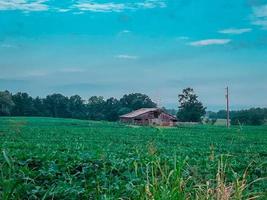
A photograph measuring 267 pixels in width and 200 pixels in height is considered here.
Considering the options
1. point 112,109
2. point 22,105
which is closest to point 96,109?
point 112,109

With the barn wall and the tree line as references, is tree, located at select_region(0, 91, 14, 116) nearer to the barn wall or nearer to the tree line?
the tree line

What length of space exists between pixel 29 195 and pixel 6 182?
7.47 feet

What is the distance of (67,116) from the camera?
7844 centimetres

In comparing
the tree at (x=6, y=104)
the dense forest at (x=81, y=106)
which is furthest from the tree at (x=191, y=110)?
the tree at (x=6, y=104)

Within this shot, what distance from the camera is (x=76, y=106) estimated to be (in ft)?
260

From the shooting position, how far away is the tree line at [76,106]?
73625mm

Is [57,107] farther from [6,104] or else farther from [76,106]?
[6,104]

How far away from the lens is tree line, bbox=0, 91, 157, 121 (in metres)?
73.6

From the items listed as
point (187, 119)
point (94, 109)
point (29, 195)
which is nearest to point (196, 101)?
point (187, 119)

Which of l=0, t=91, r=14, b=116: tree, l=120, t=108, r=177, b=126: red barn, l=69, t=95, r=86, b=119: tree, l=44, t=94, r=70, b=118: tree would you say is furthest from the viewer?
l=44, t=94, r=70, b=118: tree

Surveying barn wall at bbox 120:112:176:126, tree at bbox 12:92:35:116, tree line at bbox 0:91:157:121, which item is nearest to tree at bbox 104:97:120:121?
tree line at bbox 0:91:157:121

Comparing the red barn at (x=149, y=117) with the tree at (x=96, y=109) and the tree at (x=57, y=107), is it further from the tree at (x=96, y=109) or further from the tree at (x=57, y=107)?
the tree at (x=57, y=107)

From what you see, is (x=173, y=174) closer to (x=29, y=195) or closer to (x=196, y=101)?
(x=29, y=195)

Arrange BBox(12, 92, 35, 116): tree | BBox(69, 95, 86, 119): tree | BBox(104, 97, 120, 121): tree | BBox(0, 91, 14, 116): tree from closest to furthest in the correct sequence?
BBox(0, 91, 14, 116): tree < BBox(12, 92, 35, 116): tree < BBox(104, 97, 120, 121): tree < BBox(69, 95, 86, 119): tree
